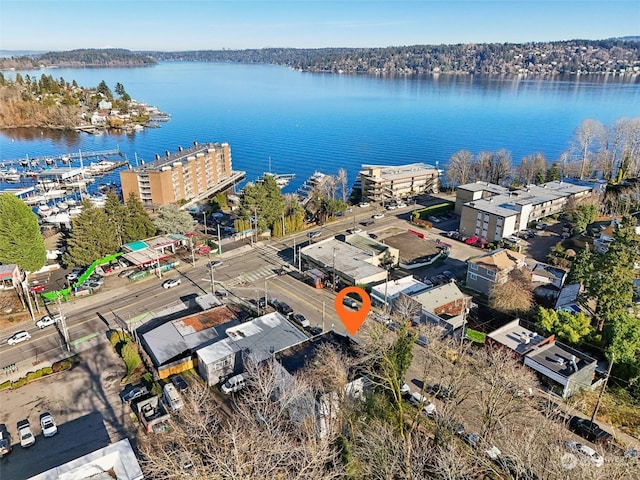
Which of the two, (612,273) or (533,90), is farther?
(533,90)

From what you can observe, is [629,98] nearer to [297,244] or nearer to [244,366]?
[297,244]

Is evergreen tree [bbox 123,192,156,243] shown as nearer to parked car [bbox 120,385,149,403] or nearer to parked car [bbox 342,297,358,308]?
parked car [bbox 120,385,149,403]

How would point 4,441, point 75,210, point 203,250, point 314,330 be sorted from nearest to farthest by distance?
point 4,441
point 314,330
point 203,250
point 75,210

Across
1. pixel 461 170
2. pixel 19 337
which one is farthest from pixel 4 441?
pixel 461 170

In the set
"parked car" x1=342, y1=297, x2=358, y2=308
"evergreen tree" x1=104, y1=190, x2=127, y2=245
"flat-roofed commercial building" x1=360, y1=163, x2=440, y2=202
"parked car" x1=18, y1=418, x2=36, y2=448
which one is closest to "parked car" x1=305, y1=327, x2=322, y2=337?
"parked car" x1=342, y1=297, x2=358, y2=308

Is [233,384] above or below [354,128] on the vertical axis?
below

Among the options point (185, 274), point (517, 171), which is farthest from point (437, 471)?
point (517, 171)

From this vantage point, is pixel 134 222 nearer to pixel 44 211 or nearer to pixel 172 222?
pixel 172 222

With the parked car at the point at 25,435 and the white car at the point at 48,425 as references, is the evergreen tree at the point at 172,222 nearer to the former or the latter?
the white car at the point at 48,425
